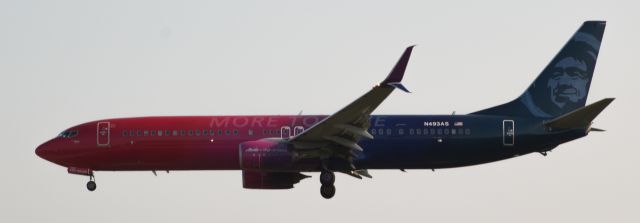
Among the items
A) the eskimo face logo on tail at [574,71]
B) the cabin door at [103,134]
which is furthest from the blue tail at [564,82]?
the cabin door at [103,134]

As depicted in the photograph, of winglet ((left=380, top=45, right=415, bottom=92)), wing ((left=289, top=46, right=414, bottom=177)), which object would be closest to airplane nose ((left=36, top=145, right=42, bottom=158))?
wing ((left=289, top=46, right=414, bottom=177))

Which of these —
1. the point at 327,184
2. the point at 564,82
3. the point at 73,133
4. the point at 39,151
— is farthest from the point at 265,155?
the point at 564,82

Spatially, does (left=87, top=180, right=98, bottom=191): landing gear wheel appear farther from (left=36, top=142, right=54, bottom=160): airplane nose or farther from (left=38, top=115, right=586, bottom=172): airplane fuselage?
(left=36, top=142, right=54, bottom=160): airplane nose

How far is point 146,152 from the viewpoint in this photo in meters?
51.7

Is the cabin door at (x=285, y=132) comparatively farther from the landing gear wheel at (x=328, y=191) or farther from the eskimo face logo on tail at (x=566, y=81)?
the eskimo face logo on tail at (x=566, y=81)

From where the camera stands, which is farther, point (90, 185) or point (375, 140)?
point (90, 185)

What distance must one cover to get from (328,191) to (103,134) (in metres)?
9.05

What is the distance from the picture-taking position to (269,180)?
52.8 m

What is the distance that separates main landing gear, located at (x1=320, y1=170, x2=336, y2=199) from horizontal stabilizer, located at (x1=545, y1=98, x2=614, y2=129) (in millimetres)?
8162

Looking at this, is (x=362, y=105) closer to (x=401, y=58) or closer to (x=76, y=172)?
(x=401, y=58)

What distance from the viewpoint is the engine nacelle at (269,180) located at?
5281cm

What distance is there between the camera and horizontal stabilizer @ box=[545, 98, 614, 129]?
159ft

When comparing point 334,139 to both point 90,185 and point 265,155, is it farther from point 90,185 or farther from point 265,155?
point 90,185

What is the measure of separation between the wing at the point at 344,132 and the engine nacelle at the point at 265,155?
0.47m
